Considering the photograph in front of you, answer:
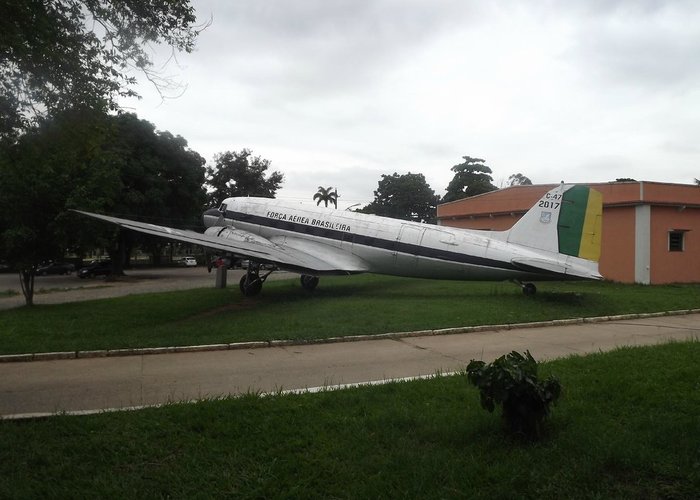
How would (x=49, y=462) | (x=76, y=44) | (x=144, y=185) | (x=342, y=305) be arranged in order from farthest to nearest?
1. (x=144, y=185)
2. (x=342, y=305)
3. (x=76, y=44)
4. (x=49, y=462)

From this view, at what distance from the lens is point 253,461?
13.8ft

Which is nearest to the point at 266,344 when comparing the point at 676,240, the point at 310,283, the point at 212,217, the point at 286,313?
the point at 286,313

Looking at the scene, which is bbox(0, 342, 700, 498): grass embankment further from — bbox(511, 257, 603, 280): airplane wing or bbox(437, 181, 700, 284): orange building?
bbox(437, 181, 700, 284): orange building

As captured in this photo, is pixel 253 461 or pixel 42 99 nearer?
pixel 253 461

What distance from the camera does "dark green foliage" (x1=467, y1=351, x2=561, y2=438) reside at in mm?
4262

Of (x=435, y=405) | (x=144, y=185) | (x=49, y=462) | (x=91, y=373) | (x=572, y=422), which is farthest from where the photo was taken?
(x=144, y=185)

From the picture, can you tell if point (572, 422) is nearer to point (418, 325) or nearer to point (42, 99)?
point (418, 325)

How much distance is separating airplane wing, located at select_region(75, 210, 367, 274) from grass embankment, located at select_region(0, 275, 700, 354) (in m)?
1.05

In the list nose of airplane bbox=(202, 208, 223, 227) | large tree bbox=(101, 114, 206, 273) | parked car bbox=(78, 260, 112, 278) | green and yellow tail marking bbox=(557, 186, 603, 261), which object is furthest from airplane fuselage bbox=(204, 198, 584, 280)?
parked car bbox=(78, 260, 112, 278)

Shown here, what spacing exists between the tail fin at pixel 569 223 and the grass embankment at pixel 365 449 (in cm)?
866

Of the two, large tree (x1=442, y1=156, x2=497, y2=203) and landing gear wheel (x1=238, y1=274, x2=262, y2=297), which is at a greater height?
large tree (x1=442, y1=156, x2=497, y2=203)

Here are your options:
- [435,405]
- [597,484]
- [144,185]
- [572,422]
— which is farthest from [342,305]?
[144,185]

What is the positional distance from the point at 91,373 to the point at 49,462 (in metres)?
3.65

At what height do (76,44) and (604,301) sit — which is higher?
(76,44)
